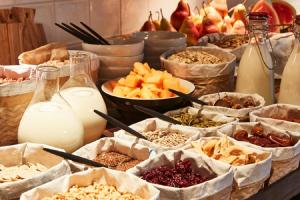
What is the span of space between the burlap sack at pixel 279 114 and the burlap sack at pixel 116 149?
0.43 meters

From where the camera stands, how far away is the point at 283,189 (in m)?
1.47

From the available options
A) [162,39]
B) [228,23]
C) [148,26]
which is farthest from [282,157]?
[228,23]

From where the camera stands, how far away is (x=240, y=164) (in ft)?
4.26

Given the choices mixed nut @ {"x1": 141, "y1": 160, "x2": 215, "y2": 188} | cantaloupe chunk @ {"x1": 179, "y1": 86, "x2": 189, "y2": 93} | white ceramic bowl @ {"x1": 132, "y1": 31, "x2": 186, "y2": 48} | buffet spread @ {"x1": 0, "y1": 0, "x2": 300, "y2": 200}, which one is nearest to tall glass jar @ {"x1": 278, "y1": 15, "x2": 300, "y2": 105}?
buffet spread @ {"x1": 0, "y1": 0, "x2": 300, "y2": 200}

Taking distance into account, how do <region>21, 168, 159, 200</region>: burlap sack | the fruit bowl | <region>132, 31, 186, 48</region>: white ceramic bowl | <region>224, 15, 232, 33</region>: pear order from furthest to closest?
<region>224, 15, 232, 33</region>: pear → <region>132, 31, 186, 48</region>: white ceramic bowl → the fruit bowl → <region>21, 168, 159, 200</region>: burlap sack

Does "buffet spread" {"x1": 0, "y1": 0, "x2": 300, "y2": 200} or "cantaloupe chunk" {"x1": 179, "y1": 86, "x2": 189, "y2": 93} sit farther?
"cantaloupe chunk" {"x1": 179, "y1": 86, "x2": 189, "y2": 93}

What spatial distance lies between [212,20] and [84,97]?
1.28 meters

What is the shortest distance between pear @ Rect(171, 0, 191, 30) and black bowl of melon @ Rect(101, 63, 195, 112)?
2.97 feet

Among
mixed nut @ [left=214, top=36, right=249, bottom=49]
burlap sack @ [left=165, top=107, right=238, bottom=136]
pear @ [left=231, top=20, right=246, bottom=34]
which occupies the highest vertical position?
pear @ [left=231, top=20, right=246, bottom=34]

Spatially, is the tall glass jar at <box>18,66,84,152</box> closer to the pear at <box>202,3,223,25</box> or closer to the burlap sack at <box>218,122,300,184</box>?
the burlap sack at <box>218,122,300,184</box>

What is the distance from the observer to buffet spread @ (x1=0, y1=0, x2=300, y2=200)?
3.90 feet

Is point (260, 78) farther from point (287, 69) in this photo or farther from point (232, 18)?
point (232, 18)

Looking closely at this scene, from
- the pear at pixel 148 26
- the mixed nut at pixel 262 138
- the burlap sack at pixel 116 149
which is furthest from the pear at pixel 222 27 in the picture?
the burlap sack at pixel 116 149

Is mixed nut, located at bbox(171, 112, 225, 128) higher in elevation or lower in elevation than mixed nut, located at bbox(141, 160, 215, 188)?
higher
